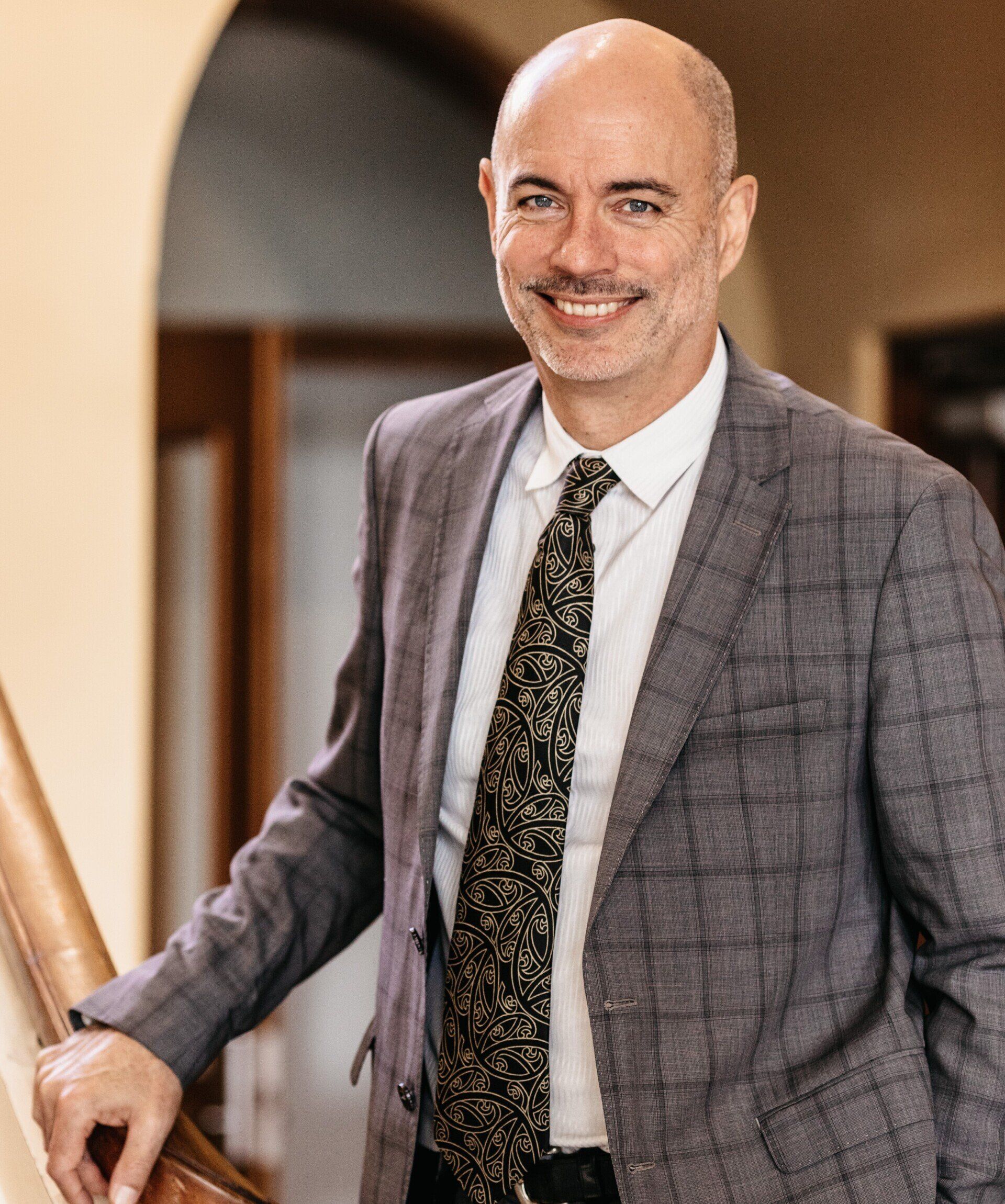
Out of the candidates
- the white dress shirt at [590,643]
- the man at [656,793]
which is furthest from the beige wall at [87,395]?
the white dress shirt at [590,643]

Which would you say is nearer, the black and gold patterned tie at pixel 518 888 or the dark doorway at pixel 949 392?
the black and gold patterned tie at pixel 518 888

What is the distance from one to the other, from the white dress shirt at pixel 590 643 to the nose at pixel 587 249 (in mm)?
162

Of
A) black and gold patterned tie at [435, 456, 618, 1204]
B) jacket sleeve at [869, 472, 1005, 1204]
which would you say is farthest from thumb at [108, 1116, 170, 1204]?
jacket sleeve at [869, 472, 1005, 1204]

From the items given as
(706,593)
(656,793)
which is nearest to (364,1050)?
(656,793)

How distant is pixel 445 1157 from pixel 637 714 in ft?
1.59

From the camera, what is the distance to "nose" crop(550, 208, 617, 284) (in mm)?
1290

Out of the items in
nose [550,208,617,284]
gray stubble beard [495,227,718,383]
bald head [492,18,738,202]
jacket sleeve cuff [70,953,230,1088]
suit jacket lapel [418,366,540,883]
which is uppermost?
bald head [492,18,738,202]

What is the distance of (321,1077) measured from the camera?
170 inches

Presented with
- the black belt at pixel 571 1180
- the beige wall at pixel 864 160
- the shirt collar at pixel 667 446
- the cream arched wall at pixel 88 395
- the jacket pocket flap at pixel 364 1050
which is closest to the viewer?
the black belt at pixel 571 1180

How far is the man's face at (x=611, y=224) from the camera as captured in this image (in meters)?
1.29

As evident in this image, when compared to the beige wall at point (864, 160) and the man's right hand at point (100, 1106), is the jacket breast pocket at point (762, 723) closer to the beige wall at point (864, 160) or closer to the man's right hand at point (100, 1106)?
the man's right hand at point (100, 1106)

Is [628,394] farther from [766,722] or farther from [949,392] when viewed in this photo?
[949,392]

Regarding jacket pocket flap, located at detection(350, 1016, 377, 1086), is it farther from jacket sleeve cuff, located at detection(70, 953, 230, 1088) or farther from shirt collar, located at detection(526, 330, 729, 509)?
shirt collar, located at detection(526, 330, 729, 509)

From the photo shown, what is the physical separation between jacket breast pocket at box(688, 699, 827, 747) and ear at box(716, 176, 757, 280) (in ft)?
1.51
